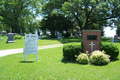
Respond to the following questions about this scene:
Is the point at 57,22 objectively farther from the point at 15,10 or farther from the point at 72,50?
the point at 72,50

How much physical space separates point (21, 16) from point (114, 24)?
3525 centimetres

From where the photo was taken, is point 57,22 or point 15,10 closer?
point 57,22

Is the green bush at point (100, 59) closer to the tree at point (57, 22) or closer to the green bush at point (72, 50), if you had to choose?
the green bush at point (72, 50)

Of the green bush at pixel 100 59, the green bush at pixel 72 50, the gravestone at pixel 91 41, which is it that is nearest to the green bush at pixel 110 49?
the gravestone at pixel 91 41

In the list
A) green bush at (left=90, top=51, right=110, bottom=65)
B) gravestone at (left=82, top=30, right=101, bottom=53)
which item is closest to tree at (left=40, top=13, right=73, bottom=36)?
gravestone at (left=82, top=30, right=101, bottom=53)

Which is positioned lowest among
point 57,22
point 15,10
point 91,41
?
point 91,41

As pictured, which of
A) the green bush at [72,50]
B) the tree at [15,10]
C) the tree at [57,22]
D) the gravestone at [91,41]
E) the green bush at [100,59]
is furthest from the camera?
the tree at [15,10]

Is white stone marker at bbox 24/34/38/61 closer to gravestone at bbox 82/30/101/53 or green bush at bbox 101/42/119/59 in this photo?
gravestone at bbox 82/30/101/53

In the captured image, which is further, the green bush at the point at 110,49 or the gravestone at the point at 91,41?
the gravestone at the point at 91,41

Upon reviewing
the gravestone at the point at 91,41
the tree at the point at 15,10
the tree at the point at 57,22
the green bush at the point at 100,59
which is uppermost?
the tree at the point at 15,10

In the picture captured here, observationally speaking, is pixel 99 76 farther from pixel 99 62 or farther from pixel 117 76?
pixel 99 62

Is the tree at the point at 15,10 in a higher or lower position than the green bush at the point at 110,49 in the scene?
higher

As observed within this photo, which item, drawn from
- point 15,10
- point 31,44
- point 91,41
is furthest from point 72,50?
point 15,10

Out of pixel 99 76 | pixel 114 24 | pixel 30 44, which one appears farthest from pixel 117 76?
pixel 114 24
